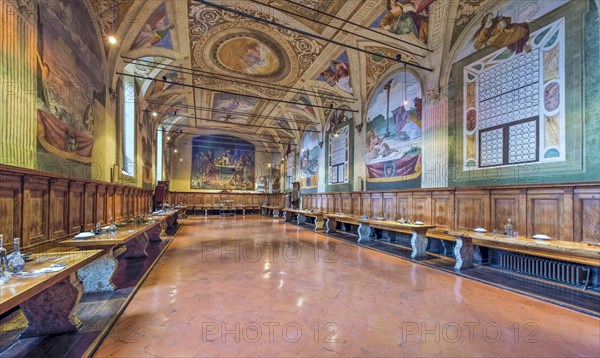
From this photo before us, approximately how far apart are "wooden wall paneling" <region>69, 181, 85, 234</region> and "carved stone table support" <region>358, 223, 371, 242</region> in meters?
8.18

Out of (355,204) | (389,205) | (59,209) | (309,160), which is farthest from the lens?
(309,160)

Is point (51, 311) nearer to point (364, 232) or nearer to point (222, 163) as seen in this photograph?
point (364, 232)

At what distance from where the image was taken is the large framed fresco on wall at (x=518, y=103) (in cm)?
559

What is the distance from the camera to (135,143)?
1108cm

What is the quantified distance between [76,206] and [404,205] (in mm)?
9501

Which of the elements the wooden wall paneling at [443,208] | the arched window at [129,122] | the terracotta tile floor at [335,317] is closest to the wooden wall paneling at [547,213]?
the wooden wall paneling at [443,208]

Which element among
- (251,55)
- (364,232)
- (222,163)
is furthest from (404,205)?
(222,163)

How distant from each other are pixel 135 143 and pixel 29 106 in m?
7.54

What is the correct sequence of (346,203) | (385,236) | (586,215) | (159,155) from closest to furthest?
1. (586,215)
2. (385,236)
3. (346,203)
4. (159,155)

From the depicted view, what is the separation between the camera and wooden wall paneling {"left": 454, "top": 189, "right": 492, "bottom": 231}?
6.72 meters

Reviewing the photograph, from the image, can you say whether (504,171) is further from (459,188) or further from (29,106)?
(29,106)

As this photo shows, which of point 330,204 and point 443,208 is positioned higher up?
point 443,208

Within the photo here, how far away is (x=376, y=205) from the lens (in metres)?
11.0

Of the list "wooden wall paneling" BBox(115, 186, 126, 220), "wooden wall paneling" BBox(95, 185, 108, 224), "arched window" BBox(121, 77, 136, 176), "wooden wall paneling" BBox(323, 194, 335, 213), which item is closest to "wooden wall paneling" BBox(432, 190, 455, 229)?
"wooden wall paneling" BBox(323, 194, 335, 213)
